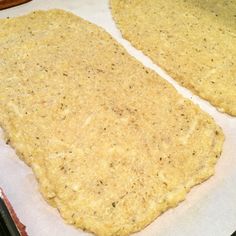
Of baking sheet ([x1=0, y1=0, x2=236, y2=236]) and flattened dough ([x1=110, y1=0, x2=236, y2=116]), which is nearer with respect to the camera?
baking sheet ([x1=0, y1=0, x2=236, y2=236])

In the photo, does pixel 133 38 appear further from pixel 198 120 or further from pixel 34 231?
pixel 34 231

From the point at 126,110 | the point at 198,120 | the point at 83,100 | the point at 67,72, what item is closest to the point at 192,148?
the point at 198,120

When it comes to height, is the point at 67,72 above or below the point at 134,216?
above

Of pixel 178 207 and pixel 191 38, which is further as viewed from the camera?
pixel 191 38

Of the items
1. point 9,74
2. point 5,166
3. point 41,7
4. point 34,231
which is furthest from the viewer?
point 41,7

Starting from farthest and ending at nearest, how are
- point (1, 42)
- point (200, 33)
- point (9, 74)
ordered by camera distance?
point (200, 33)
point (1, 42)
point (9, 74)

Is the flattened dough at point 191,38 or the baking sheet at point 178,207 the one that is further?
the flattened dough at point 191,38

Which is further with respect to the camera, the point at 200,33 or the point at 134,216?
the point at 200,33

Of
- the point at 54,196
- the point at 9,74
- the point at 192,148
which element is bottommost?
the point at 192,148
